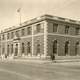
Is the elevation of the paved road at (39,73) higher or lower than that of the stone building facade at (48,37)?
lower

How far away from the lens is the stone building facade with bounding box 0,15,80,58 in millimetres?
38188

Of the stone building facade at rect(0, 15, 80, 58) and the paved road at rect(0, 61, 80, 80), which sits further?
the stone building facade at rect(0, 15, 80, 58)

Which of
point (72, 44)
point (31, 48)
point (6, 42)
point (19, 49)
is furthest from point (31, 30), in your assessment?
point (6, 42)

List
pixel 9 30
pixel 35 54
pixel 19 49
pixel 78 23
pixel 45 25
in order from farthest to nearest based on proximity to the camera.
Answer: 1. pixel 9 30
2. pixel 19 49
3. pixel 78 23
4. pixel 35 54
5. pixel 45 25

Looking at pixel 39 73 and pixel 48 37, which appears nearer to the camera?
pixel 39 73

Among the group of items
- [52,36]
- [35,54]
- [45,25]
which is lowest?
[35,54]

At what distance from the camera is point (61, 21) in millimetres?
40156

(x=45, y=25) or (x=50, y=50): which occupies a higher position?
(x=45, y=25)

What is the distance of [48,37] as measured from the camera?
1492 inches

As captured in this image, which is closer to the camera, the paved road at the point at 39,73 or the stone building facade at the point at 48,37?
the paved road at the point at 39,73

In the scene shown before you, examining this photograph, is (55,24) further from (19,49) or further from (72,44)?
(19,49)

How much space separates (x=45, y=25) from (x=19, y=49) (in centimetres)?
1292

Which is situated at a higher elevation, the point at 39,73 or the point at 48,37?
the point at 48,37

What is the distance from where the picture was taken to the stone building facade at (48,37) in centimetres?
3819
